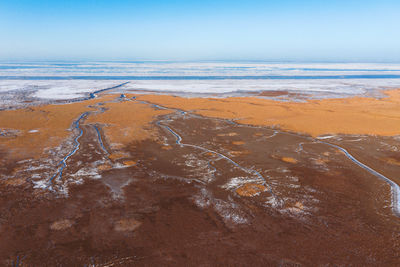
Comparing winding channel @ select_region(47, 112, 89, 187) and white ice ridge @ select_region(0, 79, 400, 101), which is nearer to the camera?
winding channel @ select_region(47, 112, 89, 187)

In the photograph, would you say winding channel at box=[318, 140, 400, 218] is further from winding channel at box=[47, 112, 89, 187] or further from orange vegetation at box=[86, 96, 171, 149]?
winding channel at box=[47, 112, 89, 187]

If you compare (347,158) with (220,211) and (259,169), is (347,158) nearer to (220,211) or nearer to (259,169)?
(259,169)

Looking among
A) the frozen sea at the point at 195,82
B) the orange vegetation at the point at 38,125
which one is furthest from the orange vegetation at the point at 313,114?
the orange vegetation at the point at 38,125

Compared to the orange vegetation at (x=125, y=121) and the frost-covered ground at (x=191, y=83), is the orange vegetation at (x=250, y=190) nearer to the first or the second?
the orange vegetation at (x=125, y=121)

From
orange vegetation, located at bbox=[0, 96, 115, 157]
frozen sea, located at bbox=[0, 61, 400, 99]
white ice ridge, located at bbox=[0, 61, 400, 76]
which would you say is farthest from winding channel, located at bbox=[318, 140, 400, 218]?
white ice ridge, located at bbox=[0, 61, 400, 76]

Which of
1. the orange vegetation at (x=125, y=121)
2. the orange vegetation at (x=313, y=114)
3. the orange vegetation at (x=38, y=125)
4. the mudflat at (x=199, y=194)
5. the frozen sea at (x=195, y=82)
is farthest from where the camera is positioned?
the frozen sea at (x=195, y=82)

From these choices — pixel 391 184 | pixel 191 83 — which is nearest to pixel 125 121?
pixel 391 184
